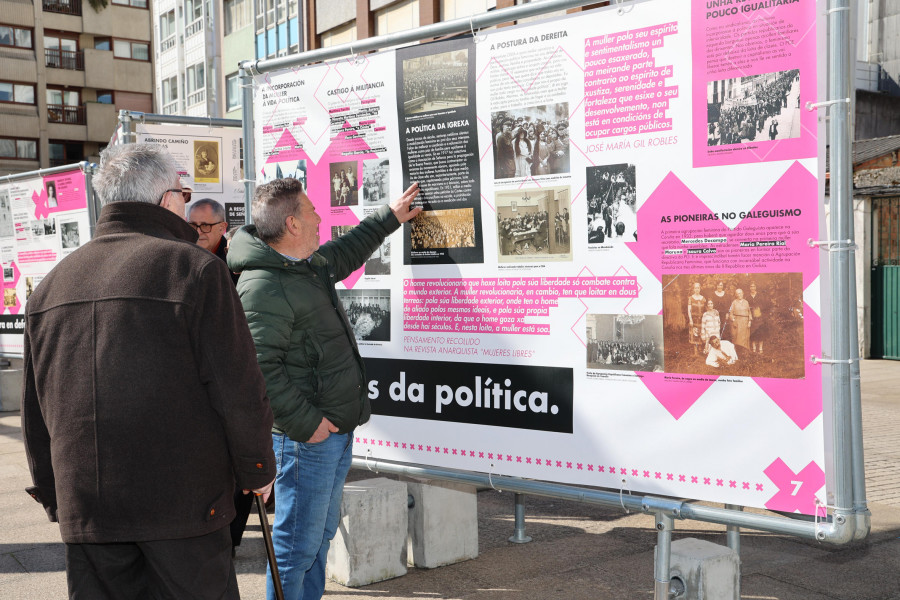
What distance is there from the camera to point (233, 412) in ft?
8.25

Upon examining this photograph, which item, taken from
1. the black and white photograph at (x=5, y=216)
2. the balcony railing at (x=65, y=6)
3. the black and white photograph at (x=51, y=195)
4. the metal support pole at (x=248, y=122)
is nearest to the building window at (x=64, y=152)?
the balcony railing at (x=65, y=6)

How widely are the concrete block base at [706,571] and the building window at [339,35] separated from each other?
24020mm

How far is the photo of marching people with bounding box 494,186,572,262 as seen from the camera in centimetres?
365

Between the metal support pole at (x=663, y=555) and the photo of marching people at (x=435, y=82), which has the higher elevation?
the photo of marching people at (x=435, y=82)

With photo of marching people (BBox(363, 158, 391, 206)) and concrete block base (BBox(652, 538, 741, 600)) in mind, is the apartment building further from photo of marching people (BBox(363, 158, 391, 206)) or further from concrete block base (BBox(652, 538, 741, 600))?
concrete block base (BBox(652, 538, 741, 600))

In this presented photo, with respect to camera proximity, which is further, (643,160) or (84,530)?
(643,160)

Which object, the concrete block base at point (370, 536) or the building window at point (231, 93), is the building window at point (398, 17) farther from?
the concrete block base at point (370, 536)

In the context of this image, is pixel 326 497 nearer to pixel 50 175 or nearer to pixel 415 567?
pixel 415 567

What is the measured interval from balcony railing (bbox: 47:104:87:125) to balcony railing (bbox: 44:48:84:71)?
2090mm

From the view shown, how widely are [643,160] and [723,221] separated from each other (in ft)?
A: 1.32

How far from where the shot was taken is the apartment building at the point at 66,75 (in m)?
46.6

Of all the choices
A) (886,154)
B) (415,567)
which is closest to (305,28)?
(886,154)

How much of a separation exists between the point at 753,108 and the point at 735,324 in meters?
0.77

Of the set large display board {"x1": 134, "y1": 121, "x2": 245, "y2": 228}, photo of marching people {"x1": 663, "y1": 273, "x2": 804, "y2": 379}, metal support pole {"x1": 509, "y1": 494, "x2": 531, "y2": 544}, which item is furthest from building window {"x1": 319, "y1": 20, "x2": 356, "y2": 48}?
photo of marching people {"x1": 663, "y1": 273, "x2": 804, "y2": 379}
